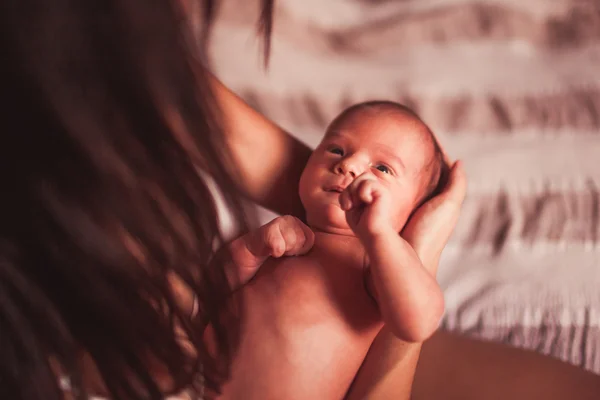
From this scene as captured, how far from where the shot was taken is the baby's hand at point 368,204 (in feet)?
2.07

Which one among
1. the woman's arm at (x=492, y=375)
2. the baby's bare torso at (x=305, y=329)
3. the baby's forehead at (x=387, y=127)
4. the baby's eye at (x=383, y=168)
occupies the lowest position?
the woman's arm at (x=492, y=375)

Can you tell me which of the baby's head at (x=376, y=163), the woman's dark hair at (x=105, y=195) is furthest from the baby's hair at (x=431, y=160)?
the woman's dark hair at (x=105, y=195)

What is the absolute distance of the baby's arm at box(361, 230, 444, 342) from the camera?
0.61 meters

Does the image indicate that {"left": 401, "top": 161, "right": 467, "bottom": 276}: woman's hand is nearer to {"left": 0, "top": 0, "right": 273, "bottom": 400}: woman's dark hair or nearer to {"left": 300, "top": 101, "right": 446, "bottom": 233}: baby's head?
{"left": 300, "top": 101, "right": 446, "bottom": 233}: baby's head

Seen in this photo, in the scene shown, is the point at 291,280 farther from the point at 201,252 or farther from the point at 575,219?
the point at 575,219

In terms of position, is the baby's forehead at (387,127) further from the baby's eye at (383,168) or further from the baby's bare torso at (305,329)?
the baby's bare torso at (305,329)

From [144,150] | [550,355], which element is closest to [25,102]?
[144,150]

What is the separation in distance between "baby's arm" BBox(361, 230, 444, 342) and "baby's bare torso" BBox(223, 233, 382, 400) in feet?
0.18

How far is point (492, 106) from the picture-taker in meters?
1.05

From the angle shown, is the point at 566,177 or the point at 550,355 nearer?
the point at 550,355

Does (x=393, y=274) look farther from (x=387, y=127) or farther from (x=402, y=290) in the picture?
(x=387, y=127)

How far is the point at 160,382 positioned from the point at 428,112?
687 mm

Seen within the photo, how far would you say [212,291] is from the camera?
1.96 feet

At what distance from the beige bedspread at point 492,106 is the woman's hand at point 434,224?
0.32 ft
